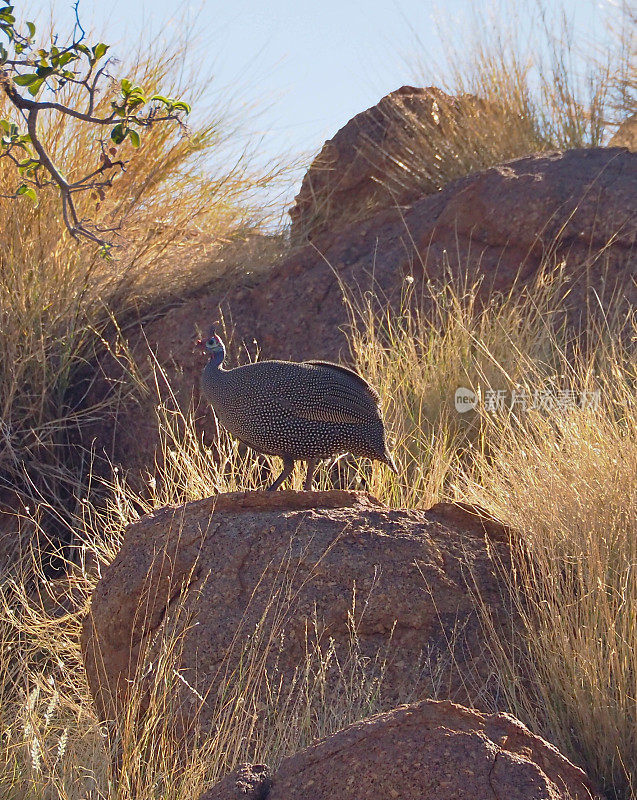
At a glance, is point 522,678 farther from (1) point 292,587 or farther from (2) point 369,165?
(2) point 369,165

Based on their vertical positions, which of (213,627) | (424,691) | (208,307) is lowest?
(424,691)

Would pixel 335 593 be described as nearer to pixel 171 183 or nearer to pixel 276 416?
pixel 276 416

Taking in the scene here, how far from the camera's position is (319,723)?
3.38 meters

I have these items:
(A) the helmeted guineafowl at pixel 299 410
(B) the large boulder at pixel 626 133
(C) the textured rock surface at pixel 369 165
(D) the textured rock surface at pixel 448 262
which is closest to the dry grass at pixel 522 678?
(A) the helmeted guineafowl at pixel 299 410

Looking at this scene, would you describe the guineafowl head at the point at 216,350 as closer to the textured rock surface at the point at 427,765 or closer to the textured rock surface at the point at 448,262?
the textured rock surface at the point at 448,262

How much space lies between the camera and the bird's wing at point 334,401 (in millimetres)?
4430

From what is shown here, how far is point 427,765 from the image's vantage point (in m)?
2.39

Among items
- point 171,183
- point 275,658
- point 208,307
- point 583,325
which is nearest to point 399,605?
point 275,658

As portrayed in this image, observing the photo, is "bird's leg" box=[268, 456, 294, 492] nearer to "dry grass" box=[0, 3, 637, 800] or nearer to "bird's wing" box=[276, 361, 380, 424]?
"bird's wing" box=[276, 361, 380, 424]

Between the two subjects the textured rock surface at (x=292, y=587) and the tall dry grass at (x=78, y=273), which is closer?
the textured rock surface at (x=292, y=587)

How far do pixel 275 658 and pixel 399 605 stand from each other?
47 centimetres

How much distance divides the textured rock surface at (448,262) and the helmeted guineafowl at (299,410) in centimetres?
252

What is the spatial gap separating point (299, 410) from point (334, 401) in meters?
0.17

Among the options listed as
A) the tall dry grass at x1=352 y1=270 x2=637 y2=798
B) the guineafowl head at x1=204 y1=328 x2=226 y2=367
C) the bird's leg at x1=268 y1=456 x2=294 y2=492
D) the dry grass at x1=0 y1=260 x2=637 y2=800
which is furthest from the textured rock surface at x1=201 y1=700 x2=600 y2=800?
the guineafowl head at x1=204 y1=328 x2=226 y2=367
